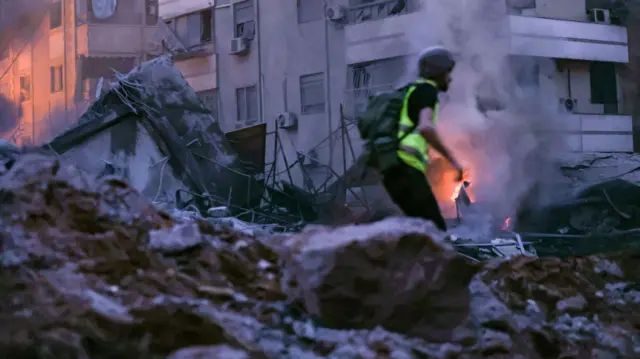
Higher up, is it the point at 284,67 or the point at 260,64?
the point at 260,64

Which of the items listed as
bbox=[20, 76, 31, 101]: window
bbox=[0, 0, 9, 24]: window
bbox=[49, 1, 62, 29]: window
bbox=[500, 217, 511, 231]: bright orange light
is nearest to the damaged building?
bbox=[500, 217, 511, 231]: bright orange light

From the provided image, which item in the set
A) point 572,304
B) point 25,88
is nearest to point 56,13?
point 25,88

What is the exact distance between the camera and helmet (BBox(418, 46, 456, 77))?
450 cm

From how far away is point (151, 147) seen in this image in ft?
46.2

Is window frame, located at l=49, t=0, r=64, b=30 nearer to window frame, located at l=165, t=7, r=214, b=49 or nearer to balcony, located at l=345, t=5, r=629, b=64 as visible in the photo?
window frame, located at l=165, t=7, r=214, b=49

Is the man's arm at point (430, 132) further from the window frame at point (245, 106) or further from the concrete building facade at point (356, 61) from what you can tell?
the window frame at point (245, 106)

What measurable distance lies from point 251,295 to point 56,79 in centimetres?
3098

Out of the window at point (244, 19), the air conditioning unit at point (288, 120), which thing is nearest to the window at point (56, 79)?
the window at point (244, 19)

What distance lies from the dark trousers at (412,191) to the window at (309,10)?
1787 cm

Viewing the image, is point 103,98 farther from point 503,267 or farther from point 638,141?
point 638,141

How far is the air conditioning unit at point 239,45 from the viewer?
23.5 metres

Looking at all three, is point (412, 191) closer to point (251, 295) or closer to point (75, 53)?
point (251, 295)

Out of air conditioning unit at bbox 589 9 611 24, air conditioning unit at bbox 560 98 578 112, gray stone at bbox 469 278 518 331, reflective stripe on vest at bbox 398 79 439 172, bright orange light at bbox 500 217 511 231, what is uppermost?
air conditioning unit at bbox 589 9 611 24

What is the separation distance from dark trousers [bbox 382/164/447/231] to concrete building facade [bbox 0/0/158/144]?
27.1 metres
